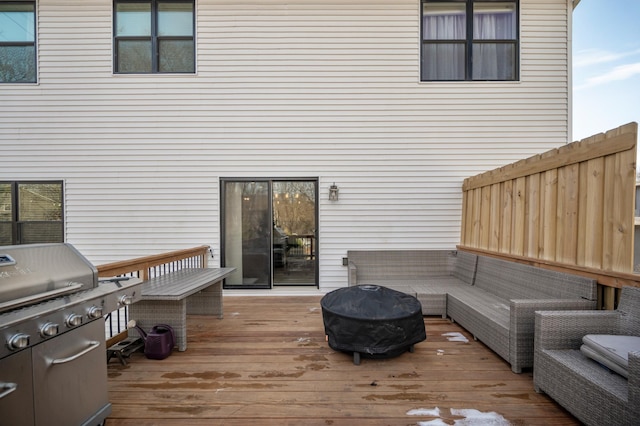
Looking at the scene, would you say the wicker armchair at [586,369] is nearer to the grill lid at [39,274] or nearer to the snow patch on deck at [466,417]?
the snow patch on deck at [466,417]

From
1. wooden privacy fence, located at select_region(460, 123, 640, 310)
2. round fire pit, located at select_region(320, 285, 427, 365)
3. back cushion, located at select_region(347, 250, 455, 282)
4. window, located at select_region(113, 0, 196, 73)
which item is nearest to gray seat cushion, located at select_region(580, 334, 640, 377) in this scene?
wooden privacy fence, located at select_region(460, 123, 640, 310)

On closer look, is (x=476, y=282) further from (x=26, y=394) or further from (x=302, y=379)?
(x=26, y=394)

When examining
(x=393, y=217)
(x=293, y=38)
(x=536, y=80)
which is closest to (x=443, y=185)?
(x=393, y=217)

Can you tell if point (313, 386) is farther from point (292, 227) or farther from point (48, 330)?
point (292, 227)

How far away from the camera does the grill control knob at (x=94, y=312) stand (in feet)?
5.63

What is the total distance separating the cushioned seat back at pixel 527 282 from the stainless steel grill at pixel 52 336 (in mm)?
3578

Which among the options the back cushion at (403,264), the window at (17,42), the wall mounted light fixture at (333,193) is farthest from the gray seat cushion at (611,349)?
the window at (17,42)

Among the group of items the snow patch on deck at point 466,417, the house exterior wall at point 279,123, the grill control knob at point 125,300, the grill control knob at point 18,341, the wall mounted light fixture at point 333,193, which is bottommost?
the snow patch on deck at point 466,417

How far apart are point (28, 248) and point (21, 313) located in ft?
1.48

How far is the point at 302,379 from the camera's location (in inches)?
97.0

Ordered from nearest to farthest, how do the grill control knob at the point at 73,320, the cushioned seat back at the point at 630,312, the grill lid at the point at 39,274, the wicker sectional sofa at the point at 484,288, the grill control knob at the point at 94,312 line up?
the grill lid at the point at 39,274 → the grill control knob at the point at 73,320 → the grill control knob at the point at 94,312 → the cushioned seat back at the point at 630,312 → the wicker sectional sofa at the point at 484,288

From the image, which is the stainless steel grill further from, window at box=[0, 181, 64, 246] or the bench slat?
window at box=[0, 181, 64, 246]

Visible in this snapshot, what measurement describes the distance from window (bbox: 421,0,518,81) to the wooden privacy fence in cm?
204

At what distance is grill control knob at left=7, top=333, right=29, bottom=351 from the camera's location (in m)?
1.29
